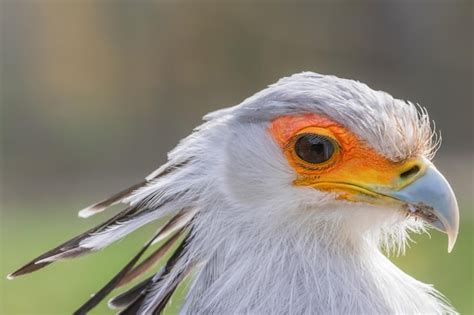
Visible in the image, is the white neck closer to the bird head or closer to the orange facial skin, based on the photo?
the bird head

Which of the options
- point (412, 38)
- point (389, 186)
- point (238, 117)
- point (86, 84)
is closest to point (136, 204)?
point (238, 117)

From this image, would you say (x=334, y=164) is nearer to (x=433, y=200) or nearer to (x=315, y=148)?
(x=315, y=148)

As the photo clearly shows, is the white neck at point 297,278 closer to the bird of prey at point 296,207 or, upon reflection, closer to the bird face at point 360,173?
the bird of prey at point 296,207

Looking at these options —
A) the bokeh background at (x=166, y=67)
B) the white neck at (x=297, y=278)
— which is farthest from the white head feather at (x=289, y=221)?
the bokeh background at (x=166, y=67)

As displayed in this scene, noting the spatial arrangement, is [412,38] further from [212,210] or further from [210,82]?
[212,210]

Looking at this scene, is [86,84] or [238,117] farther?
[86,84]

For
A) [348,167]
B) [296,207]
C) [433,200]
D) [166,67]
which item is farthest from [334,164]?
[166,67]
